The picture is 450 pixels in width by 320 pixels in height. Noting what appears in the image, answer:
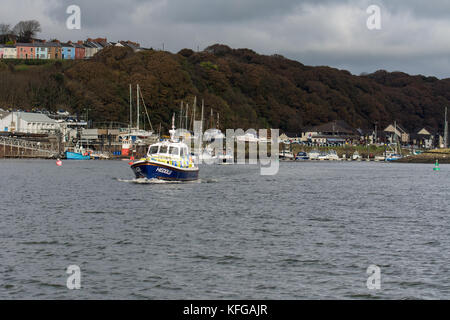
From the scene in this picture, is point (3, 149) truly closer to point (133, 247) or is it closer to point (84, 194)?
point (84, 194)

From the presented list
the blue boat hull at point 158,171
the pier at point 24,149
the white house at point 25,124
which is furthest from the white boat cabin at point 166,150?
the white house at point 25,124

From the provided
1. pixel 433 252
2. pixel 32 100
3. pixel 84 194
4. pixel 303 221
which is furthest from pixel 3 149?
pixel 433 252

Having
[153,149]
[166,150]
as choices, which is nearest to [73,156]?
[153,149]

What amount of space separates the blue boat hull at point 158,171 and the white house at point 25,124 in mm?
110143

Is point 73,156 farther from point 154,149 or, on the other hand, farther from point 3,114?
point 154,149

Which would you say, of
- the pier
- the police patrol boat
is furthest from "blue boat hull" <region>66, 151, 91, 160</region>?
the police patrol boat

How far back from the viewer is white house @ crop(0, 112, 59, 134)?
172 metres

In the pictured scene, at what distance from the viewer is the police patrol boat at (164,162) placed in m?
63.9

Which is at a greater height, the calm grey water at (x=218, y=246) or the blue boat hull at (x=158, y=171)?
the blue boat hull at (x=158, y=171)

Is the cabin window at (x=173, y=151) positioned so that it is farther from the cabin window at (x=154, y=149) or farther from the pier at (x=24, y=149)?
the pier at (x=24, y=149)

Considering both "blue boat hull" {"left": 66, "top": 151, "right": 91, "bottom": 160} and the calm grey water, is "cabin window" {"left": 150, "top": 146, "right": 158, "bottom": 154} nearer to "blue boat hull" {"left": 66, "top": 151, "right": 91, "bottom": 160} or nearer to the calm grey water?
the calm grey water

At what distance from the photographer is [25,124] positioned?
172750 mm
